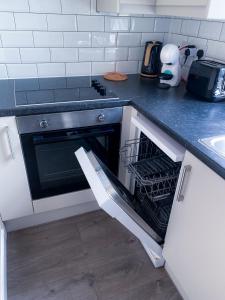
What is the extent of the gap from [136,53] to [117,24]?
26cm

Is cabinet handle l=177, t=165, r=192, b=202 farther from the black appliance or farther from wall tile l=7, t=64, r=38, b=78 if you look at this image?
wall tile l=7, t=64, r=38, b=78

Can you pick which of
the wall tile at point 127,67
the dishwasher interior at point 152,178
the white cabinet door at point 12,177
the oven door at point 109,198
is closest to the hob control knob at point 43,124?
the white cabinet door at point 12,177

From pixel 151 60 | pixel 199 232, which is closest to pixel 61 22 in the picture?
pixel 151 60

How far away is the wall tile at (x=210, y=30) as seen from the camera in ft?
4.66

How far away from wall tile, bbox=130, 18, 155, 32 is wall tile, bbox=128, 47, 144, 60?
13 cm

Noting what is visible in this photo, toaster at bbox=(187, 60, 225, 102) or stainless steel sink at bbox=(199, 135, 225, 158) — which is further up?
toaster at bbox=(187, 60, 225, 102)

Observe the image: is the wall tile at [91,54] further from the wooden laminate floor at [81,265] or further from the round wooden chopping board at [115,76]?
the wooden laminate floor at [81,265]

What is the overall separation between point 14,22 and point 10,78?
1.12 feet

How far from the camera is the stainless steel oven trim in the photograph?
1251 millimetres

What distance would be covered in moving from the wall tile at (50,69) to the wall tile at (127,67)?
1.39 ft

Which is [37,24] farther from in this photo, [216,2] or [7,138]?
[216,2]

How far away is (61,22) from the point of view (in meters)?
1.55

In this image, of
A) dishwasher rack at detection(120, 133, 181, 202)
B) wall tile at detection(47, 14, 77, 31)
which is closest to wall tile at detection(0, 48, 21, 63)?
wall tile at detection(47, 14, 77, 31)

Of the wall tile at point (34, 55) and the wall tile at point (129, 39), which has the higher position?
the wall tile at point (129, 39)
